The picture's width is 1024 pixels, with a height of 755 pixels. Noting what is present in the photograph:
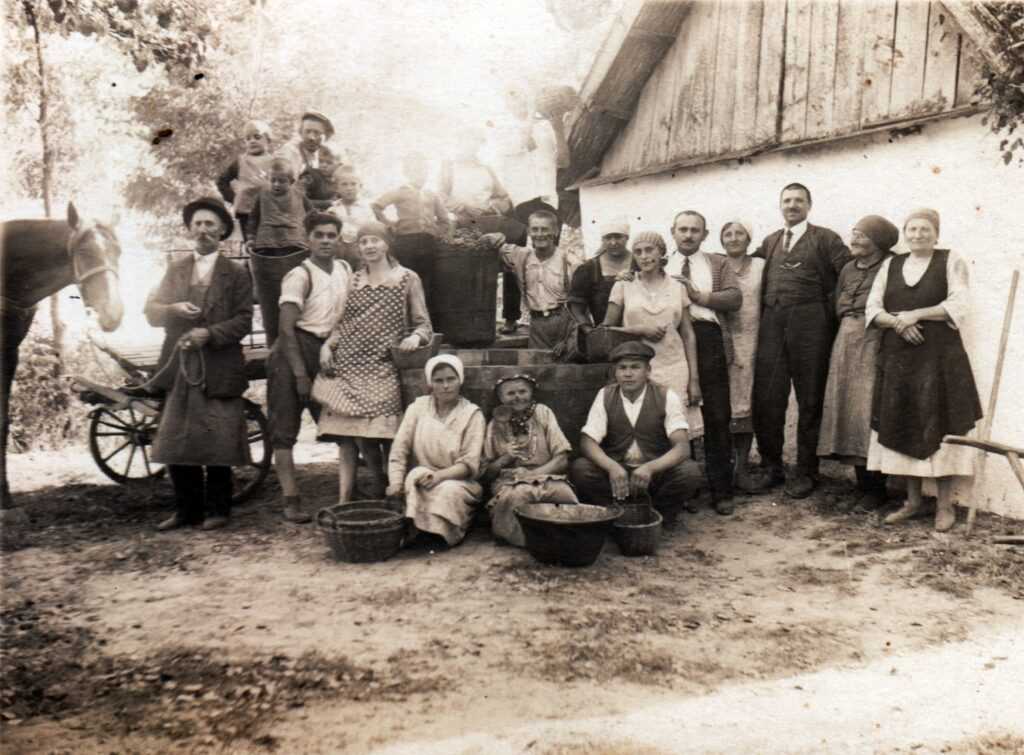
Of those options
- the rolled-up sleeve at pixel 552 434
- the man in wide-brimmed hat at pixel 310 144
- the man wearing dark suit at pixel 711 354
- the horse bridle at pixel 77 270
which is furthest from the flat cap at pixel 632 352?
the horse bridle at pixel 77 270

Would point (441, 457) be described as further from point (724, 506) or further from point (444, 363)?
point (724, 506)

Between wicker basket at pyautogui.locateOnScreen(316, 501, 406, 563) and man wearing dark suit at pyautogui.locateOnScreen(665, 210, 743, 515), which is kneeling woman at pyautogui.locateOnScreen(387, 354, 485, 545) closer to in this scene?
wicker basket at pyautogui.locateOnScreen(316, 501, 406, 563)

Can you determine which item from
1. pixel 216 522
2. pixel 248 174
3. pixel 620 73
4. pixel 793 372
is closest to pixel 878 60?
pixel 793 372

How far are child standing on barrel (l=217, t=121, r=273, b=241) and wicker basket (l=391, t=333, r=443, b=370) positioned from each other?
1.94 metres

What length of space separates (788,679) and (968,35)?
4.11 m

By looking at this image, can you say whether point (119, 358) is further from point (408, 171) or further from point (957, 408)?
point (957, 408)

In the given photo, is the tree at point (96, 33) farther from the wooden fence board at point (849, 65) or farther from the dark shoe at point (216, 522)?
the wooden fence board at point (849, 65)

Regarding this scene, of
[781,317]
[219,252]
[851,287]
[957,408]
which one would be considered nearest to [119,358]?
[219,252]

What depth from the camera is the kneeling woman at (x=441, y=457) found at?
16.6ft

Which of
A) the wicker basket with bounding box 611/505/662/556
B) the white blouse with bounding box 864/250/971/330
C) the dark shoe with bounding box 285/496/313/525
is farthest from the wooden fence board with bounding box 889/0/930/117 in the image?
the dark shoe with bounding box 285/496/313/525

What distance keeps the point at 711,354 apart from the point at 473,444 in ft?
6.25

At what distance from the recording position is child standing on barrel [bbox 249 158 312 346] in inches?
248

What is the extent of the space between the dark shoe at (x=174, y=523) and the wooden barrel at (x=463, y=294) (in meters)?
2.30

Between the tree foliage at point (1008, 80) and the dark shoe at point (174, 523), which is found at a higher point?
the tree foliage at point (1008, 80)
